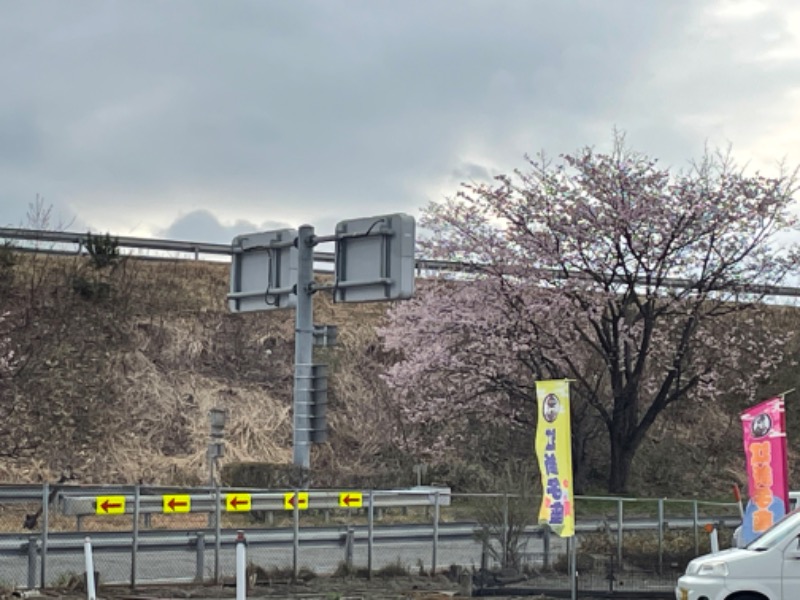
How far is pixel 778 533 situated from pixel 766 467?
336 cm

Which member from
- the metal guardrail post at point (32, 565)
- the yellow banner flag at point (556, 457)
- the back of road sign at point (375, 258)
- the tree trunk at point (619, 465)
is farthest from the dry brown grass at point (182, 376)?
the yellow banner flag at point (556, 457)

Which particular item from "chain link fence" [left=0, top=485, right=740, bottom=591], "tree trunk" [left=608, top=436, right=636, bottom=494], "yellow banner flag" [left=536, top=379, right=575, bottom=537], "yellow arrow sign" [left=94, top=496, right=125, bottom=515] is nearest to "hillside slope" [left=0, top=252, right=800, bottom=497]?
"tree trunk" [left=608, top=436, right=636, bottom=494]

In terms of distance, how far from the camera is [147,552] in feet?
71.0

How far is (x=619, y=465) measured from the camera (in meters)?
38.6

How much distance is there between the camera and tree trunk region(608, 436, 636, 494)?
126 feet

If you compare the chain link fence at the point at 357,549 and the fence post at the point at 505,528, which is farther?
the fence post at the point at 505,528

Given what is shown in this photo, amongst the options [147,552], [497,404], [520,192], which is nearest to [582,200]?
[520,192]

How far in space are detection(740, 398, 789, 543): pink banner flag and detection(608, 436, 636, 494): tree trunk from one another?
2024 cm

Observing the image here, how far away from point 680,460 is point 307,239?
82.1 feet

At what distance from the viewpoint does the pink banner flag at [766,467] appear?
17.7 meters

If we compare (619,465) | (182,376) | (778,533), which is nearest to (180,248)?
(182,376)

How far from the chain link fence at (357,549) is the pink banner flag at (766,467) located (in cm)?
220

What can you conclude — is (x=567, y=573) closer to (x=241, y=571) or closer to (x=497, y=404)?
(x=241, y=571)

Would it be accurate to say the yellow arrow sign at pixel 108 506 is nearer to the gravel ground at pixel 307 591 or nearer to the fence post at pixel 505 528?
the gravel ground at pixel 307 591
